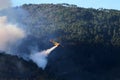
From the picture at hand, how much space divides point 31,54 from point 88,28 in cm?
7677

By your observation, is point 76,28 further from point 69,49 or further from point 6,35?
point 6,35

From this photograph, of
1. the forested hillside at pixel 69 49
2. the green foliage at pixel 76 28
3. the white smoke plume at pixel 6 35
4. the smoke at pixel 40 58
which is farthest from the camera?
the green foliage at pixel 76 28

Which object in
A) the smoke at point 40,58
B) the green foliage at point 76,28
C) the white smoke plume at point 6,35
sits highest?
the white smoke plume at point 6,35

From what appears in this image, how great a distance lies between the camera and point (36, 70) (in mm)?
85500

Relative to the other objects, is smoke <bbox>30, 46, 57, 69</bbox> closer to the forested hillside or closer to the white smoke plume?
the forested hillside

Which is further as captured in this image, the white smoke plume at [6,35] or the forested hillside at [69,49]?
the white smoke plume at [6,35]

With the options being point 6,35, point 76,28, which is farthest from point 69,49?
point 6,35

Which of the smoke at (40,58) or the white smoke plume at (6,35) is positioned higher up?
the white smoke plume at (6,35)

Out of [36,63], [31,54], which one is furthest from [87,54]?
[36,63]

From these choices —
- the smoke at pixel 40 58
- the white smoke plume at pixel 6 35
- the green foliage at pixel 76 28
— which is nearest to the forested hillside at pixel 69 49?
the green foliage at pixel 76 28

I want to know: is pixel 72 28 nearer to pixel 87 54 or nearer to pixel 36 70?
pixel 87 54

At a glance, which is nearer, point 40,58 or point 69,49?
point 40,58

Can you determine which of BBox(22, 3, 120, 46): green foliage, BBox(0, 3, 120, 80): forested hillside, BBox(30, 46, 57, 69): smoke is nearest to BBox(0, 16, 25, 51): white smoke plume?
BBox(0, 3, 120, 80): forested hillside

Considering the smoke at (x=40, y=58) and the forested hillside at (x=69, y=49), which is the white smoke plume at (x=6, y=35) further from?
the smoke at (x=40, y=58)
